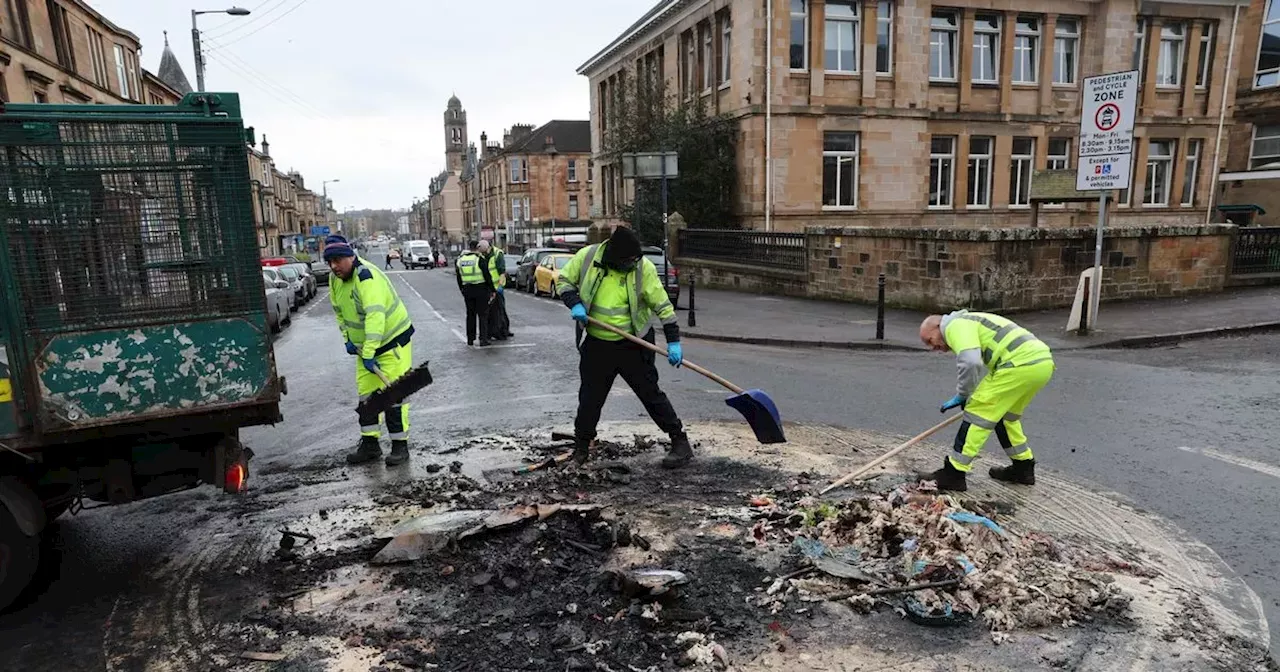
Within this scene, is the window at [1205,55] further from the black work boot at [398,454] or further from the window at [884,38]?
the black work boot at [398,454]

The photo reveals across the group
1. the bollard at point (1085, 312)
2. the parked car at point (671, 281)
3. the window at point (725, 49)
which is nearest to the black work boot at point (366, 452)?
the parked car at point (671, 281)

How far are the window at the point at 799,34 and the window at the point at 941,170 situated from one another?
572 cm

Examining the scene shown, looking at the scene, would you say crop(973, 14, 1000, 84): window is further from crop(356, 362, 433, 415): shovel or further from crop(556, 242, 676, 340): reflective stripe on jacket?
crop(356, 362, 433, 415): shovel

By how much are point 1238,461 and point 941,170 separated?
2176 cm

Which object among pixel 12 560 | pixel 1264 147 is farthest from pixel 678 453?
pixel 1264 147

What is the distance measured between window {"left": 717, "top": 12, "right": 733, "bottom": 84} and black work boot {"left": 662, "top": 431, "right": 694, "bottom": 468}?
68.4 ft

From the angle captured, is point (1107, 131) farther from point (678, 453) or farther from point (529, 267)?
point (529, 267)

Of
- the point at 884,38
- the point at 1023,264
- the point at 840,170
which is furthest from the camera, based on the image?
the point at 840,170

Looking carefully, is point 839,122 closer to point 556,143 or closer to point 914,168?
point 914,168

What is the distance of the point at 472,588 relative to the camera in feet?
12.7

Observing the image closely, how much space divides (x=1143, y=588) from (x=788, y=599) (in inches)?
73.7

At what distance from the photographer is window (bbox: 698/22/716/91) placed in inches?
991

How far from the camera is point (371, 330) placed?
5.89 m

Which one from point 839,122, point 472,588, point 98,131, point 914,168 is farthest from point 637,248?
point 914,168
